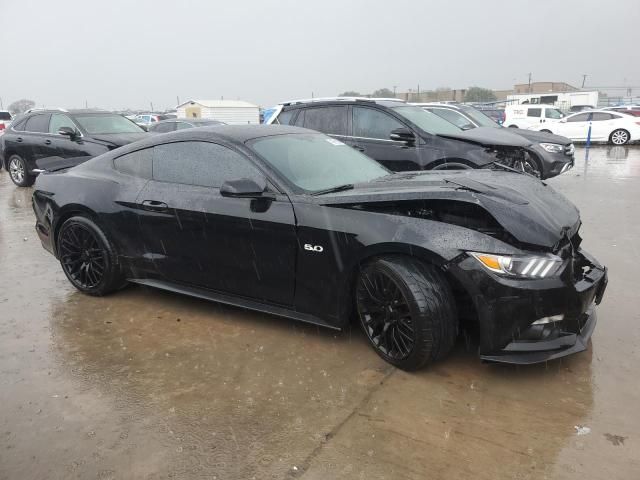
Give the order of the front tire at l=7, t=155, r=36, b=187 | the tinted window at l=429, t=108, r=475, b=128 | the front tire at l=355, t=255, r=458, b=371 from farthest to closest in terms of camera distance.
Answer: the tinted window at l=429, t=108, r=475, b=128 → the front tire at l=7, t=155, r=36, b=187 → the front tire at l=355, t=255, r=458, b=371

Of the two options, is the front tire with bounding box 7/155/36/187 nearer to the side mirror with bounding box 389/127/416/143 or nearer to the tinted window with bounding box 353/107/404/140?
the tinted window with bounding box 353/107/404/140

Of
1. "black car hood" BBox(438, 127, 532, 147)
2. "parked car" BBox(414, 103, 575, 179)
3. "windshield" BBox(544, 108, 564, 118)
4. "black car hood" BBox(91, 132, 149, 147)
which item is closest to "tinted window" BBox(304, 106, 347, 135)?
"black car hood" BBox(438, 127, 532, 147)

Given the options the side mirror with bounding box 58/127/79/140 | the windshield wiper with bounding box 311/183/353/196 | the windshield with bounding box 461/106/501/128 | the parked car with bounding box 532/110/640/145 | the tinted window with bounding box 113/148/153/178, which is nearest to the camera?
the windshield wiper with bounding box 311/183/353/196

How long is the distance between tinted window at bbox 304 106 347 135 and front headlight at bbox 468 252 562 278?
15.8ft

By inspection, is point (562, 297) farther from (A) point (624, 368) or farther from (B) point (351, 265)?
(B) point (351, 265)

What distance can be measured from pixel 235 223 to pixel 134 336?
1167 millimetres

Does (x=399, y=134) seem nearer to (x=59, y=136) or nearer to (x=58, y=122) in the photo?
(x=59, y=136)

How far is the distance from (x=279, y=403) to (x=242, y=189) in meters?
1.38

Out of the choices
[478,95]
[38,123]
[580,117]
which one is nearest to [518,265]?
[38,123]

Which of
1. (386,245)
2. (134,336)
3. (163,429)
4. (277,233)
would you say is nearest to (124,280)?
(134,336)

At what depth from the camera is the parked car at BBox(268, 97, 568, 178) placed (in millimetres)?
6934

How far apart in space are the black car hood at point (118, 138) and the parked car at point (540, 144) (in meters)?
5.53

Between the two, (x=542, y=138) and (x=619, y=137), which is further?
(x=619, y=137)

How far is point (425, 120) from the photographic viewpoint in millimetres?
7457
